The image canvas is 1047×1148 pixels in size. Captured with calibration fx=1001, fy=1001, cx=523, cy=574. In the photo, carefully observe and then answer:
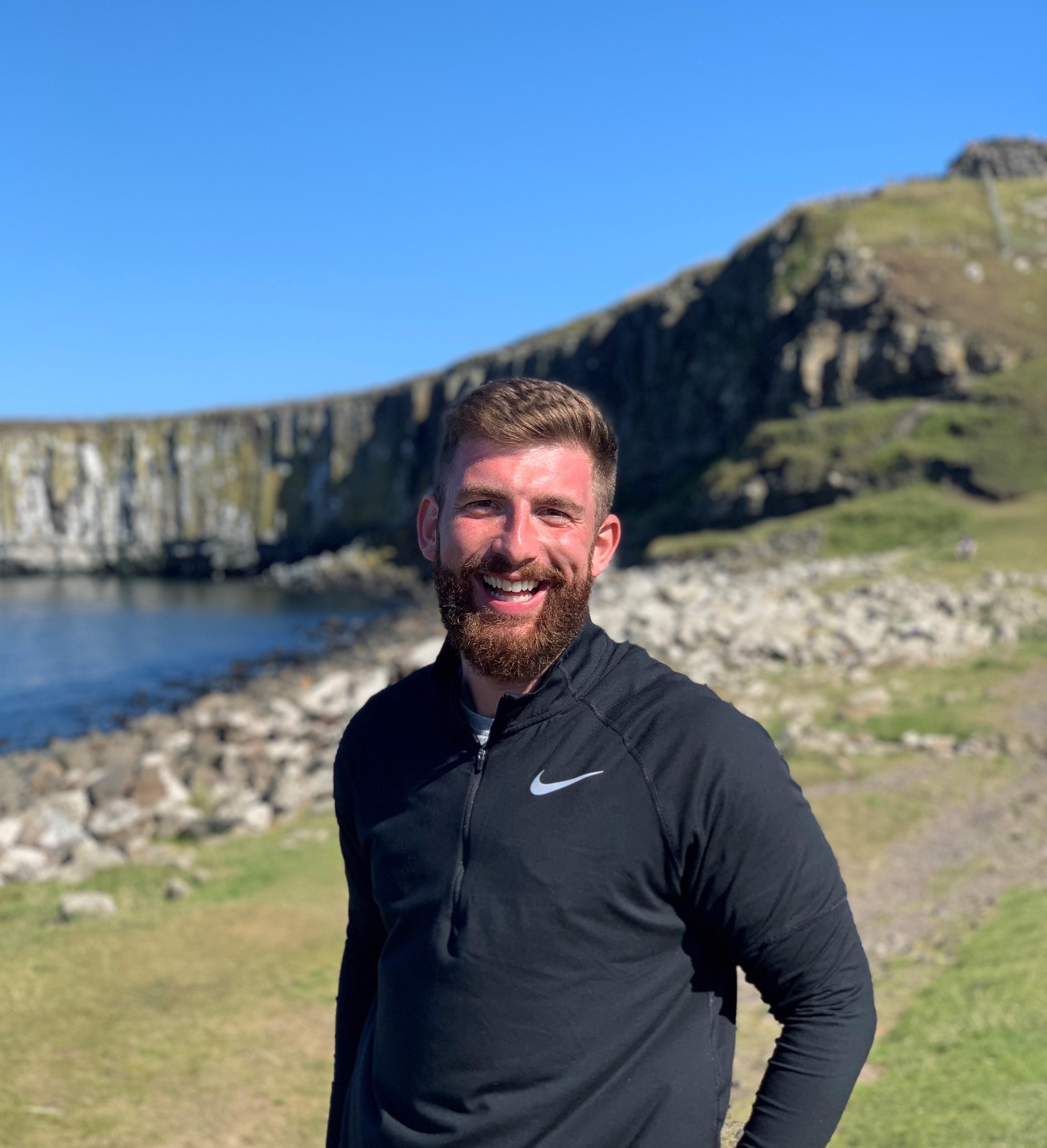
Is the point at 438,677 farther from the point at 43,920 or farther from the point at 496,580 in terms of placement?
the point at 43,920

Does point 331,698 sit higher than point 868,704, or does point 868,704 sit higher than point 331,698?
point 868,704

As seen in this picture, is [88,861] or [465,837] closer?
[465,837]

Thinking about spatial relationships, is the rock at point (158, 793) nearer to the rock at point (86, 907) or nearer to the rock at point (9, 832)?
the rock at point (9, 832)

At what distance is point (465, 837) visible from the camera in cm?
231

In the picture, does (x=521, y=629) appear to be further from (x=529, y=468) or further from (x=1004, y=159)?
(x=1004, y=159)

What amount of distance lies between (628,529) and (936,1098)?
5706 cm

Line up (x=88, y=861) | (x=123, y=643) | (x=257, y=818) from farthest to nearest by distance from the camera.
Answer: (x=123, y=643) → (x=257, y=818) → (x=88, y=861)

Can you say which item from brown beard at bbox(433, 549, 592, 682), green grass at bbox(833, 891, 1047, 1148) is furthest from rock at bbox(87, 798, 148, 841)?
brown beard at bbox(433, 549, 592, 682)

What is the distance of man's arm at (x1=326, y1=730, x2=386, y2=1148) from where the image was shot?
2705mm

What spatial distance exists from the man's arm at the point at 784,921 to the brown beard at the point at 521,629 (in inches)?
18.2

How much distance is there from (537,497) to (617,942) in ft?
3.36

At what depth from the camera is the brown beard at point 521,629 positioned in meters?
2.40

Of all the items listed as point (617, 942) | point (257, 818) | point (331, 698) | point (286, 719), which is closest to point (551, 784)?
point (617, 942)

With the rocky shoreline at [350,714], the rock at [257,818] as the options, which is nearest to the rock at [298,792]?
the rocky shoreline at [350,714]
